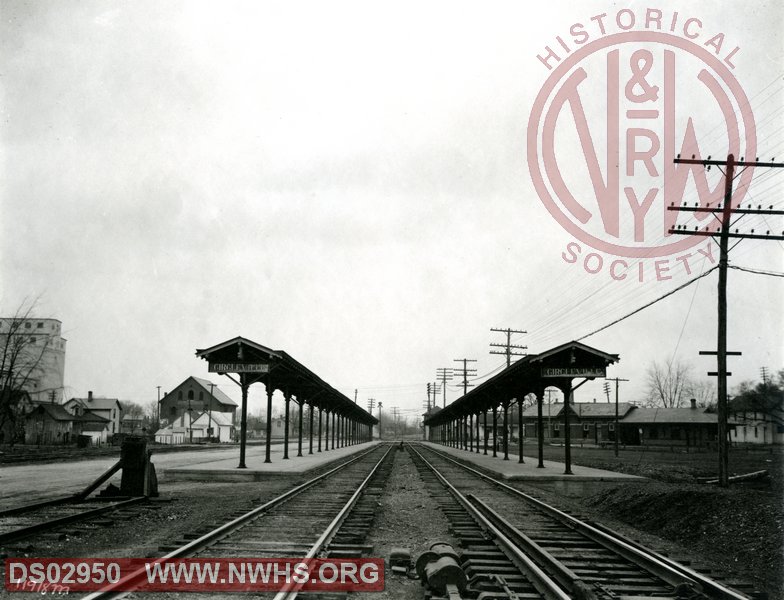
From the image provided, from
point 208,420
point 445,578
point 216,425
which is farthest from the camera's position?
point 216,425

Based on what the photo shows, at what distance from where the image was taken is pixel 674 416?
201ft

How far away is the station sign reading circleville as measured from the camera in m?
19.8

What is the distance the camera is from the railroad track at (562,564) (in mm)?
5898

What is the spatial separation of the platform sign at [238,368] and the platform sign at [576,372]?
8.65 metres

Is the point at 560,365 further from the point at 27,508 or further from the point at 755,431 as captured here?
the point at 755,431

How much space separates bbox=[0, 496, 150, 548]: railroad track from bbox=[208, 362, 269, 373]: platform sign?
25.9 ft

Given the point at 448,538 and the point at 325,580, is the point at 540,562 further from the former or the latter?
the point at 325,580

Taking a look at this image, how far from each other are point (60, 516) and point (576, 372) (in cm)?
1392

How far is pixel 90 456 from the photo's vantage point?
113 feet

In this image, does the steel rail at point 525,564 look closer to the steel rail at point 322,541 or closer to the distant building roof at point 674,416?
the steel rail at point 322,541

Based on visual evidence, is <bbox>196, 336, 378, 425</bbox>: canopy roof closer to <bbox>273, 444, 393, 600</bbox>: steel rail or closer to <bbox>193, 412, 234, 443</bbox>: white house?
<bbox>273, 444, 393, 600</bbox>: steel rail

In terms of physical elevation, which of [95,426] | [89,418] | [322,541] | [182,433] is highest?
[322,541]

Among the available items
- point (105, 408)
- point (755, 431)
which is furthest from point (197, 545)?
point (755, 431)

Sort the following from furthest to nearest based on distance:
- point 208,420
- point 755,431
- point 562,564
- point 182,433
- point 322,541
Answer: point 208,420 < point 755,431 < point 182,433 < point 322,541 < point 562,564
